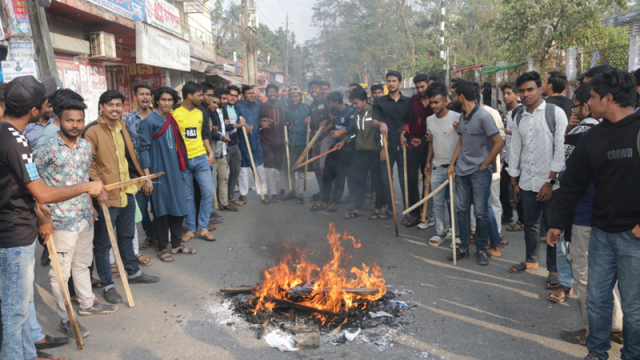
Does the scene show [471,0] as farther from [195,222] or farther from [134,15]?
[195,222]

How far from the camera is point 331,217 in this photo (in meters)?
7.45

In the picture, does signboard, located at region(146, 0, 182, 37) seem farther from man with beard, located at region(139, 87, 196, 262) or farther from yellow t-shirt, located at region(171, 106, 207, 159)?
man with beard, located at region(139, 87, 196, 262)

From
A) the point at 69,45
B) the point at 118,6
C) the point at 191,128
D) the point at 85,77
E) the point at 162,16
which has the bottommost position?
the point at 191,128

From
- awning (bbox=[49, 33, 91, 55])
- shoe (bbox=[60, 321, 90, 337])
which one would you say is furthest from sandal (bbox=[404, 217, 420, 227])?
awning (bbox=[49, 33, 91, 55])

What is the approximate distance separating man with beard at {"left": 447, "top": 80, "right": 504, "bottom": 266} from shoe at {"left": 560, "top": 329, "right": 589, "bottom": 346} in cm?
163

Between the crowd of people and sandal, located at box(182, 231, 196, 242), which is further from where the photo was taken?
sandal, located at box(182, 231, 196, 242)

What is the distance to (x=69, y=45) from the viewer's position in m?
9.79

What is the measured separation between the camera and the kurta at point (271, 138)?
852 centimetres

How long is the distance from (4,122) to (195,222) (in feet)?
12.8

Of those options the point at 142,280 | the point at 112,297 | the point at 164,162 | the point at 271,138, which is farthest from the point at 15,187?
the point at 271,138

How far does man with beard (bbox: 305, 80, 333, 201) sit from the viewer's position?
815 cm

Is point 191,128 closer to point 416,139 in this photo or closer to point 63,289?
point 63,289

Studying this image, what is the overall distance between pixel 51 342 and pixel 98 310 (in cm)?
58

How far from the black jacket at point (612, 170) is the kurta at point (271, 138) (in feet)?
20.2
